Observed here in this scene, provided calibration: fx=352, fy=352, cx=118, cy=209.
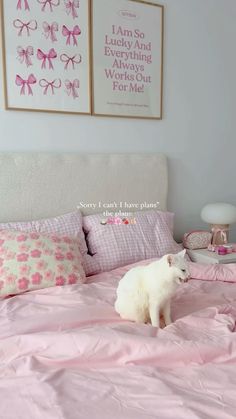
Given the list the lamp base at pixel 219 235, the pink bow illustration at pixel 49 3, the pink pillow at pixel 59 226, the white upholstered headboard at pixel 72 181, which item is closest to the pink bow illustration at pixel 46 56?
the pink bow illustration at pixel 49 3

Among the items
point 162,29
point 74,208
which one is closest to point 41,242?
point 74,208

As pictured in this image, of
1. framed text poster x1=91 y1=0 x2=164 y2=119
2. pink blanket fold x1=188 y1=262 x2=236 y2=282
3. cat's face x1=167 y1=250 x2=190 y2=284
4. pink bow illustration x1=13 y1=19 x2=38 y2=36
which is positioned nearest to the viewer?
cat's face x1=167 y1=250 x2=190 y2=284

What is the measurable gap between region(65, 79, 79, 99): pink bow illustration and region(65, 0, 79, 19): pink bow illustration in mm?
375

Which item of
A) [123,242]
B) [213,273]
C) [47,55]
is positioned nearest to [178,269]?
[213,273]

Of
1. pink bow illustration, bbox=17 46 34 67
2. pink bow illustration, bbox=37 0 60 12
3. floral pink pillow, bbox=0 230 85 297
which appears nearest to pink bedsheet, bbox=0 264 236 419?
floral pink pillow, bbox=0 230 85 297

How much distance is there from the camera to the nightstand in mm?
2165

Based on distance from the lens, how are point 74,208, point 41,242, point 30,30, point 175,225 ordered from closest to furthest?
point 41,242 → point 30,30 → point 74,208 → point 175,225

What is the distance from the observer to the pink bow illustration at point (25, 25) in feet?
6.44

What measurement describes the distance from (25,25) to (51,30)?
150 millimetres

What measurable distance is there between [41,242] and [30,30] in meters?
1.23

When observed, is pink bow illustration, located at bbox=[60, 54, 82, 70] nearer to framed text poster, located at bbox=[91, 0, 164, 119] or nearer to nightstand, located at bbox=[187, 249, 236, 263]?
framed text poster, located at bbox=[91, 0, 164, 119]

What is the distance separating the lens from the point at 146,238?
2088 millimetres

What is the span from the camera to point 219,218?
7.82ft

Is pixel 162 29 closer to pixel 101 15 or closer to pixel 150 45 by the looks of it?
pixel 150 45
